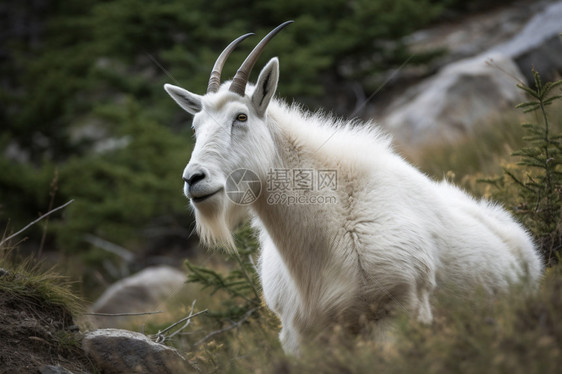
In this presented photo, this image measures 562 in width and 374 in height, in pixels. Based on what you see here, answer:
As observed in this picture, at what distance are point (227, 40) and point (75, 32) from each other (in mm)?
10030

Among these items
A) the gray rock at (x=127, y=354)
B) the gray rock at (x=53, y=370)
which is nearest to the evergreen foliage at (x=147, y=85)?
the gray rock at (x=127, y=354)

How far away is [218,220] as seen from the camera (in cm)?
434

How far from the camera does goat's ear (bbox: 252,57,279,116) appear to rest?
4475mm

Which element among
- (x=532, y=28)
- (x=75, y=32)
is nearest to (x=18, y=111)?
(x=75, y=32)

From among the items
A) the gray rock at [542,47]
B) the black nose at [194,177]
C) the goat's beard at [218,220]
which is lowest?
the goat's beard at [218,220]

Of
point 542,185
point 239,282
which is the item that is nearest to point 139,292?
point 239,282

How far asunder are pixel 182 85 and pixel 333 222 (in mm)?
9036

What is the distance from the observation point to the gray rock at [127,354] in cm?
410

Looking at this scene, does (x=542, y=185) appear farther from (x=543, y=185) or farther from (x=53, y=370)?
(x=53, y=370)

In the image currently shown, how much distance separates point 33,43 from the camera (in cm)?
2200

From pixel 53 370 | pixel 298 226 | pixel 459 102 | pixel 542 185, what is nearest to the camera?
pixel 53 370

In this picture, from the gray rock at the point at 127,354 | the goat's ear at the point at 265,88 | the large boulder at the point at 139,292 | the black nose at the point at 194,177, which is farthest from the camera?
the large boulder at the point at 139,292

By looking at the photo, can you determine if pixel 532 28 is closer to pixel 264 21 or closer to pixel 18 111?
pixel 264 21

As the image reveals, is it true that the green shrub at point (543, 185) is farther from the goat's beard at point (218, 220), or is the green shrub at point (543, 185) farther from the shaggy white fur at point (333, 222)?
the goat's beard at point (218, 220)
